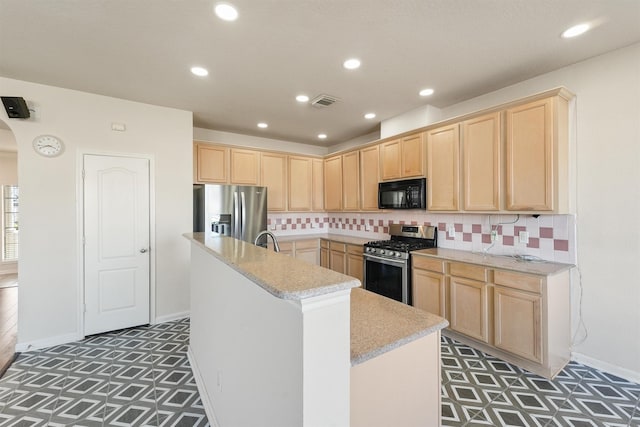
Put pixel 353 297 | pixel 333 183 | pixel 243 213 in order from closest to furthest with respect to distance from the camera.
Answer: pixel 353 297 < pixel 243 213 < pixel 333 183

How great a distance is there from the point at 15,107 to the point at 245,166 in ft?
8.09

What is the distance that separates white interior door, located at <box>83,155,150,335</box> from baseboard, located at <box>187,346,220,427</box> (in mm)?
1290

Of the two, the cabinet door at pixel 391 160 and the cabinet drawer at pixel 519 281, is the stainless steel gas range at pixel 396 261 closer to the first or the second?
the cabinet door at pixel 391 160

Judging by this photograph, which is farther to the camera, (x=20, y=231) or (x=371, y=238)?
(x=371, y=238)

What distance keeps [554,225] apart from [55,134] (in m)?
5.09

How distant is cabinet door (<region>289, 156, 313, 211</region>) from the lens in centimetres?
487

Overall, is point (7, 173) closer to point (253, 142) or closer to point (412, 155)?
point (253, 142)

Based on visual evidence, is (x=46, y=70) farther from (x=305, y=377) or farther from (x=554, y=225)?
(x=554, y=225)

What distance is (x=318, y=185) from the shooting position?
518 centimetres

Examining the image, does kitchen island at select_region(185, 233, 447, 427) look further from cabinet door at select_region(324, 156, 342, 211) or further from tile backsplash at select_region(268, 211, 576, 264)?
cabinet door at select_region(324, 156, 342, 211)

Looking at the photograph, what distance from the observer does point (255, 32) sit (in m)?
2.01

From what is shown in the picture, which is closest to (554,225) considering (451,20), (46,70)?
(451,20)

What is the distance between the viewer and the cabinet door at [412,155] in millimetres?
3432

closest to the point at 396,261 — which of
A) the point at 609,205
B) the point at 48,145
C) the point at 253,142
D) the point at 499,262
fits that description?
the point at 499,262
